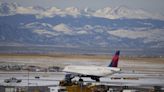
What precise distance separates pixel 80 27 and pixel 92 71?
105cm

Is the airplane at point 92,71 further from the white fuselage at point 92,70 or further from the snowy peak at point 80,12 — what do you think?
the snowy peak at point 80,12

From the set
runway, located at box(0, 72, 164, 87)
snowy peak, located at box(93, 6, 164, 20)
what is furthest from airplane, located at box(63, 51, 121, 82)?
snowy peak, located at box(93, 6, 164, 20)

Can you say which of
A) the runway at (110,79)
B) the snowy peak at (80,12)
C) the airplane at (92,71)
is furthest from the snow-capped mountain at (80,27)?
the runway at (110,79)

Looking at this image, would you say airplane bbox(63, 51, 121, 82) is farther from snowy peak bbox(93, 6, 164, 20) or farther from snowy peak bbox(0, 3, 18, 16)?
snowy peak bbox(0, 3, 18, 16)

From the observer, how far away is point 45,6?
10680 mm

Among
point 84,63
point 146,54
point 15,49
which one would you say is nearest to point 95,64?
point 84,63

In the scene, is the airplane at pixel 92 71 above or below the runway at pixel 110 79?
above

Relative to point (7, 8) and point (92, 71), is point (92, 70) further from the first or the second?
point (7, 8)

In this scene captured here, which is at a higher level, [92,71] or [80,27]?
[80,27]

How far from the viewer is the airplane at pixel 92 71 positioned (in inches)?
409

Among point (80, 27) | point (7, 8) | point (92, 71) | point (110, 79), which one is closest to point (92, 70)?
point (92, 71)

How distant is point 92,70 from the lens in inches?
412

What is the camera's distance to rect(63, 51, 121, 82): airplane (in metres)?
10.4

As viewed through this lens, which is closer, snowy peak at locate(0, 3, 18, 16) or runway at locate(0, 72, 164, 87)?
runway at locate(0, 72, 164, 87)
